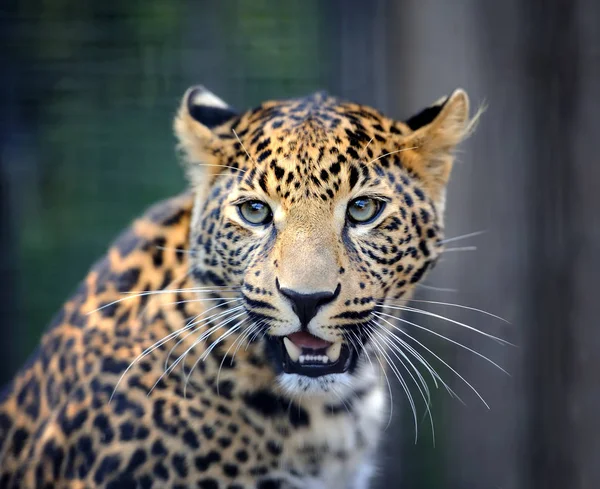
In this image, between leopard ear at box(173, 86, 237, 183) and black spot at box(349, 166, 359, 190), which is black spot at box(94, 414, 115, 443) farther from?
black spot at box(349, 166, 359, 190)

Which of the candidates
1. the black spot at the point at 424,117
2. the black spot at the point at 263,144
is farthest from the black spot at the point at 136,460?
the black spot at the point at 424,117

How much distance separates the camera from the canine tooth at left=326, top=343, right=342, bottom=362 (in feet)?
9.99

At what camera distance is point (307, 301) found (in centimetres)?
283

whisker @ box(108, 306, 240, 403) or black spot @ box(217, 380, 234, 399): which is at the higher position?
whisker @ box(108, 306, 240, 403)

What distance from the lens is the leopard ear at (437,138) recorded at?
3.29 metres

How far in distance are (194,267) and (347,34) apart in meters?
3.92

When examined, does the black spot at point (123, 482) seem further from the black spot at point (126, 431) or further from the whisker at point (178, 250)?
the whisker at point (178, 250)

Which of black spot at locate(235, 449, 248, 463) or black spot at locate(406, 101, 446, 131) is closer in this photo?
black spot at locate(235, 449, 248, 463)

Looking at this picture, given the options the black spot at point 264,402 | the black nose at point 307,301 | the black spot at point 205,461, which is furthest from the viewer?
the black spot at point 264,402

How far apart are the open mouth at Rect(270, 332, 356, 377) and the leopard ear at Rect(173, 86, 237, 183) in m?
0.69

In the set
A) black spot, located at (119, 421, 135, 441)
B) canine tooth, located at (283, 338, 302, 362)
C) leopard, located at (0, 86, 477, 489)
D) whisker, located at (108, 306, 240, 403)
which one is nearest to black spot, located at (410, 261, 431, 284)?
leopard, located at (0, 86, 477, 489)

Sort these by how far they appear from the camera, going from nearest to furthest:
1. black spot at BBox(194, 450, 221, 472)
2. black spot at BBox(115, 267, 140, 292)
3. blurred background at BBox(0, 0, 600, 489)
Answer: black spot at BBox(194, 450, 221, 472) → black spot at BBox(115, 267, 140, 292) → blurred background at BBox(0, 0, 600, 489)

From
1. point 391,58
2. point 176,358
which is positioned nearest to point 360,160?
point 176,358

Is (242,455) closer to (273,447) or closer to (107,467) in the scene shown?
(273,447)
